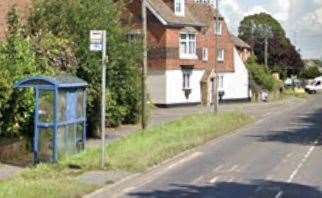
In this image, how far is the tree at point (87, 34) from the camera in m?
28.0

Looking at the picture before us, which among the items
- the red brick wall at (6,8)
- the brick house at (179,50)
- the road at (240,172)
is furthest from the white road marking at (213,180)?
the brick house at (179,50)

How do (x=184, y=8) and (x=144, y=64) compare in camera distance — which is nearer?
(x=144, y=64)

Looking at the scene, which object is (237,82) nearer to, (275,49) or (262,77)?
(262,77)

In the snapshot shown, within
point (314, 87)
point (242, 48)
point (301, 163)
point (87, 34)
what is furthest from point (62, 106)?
point (314, 87)

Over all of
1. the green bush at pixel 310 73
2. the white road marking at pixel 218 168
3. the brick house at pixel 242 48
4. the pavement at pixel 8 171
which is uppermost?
the brick house at pixel 242 48

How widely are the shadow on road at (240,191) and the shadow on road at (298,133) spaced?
39.7 feet

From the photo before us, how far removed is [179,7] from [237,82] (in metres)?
16.3

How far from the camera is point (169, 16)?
6106cm

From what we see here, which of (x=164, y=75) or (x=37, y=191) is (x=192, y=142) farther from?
(x=164, y=75)

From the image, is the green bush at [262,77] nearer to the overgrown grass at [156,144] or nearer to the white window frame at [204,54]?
the white window frame at [204,54]

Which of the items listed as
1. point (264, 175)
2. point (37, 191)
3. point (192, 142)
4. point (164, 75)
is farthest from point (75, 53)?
point (164, 75)

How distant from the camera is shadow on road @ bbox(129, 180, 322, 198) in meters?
15.5

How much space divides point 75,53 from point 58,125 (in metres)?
8.10

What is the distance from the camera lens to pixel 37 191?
14.4 m
